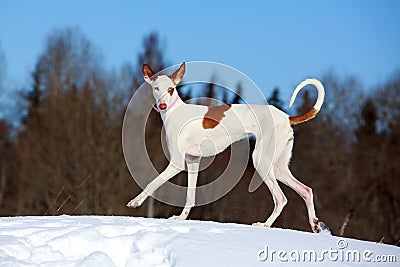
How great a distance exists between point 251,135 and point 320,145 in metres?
24.5

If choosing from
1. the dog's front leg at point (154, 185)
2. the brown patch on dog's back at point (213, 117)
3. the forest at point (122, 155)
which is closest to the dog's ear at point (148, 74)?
the brown patch on dog's back at point (213, 117)

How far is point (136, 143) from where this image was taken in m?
19.3

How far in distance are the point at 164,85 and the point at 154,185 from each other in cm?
107

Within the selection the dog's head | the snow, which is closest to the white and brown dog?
the dog's head

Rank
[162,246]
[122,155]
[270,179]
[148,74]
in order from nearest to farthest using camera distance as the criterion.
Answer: [162,246] < [270,179] < [148,74] < [122,155]

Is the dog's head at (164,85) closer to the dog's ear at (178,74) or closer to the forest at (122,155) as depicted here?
the dog's ear at (178,74)

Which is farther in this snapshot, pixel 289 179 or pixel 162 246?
pixel 289 179

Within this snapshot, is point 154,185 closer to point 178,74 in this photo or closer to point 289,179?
point 178,74

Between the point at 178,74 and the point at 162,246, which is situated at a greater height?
the point at 178,74

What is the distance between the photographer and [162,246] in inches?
166

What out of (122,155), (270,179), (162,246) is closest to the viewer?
(162,246)

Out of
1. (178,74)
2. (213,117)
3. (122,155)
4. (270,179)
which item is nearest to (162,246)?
(270,179)

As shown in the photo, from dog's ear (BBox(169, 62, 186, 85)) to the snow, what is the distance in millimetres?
1818

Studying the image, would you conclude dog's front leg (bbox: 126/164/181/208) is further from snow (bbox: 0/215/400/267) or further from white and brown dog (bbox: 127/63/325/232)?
snow (bbox: 0/215/400/267)
